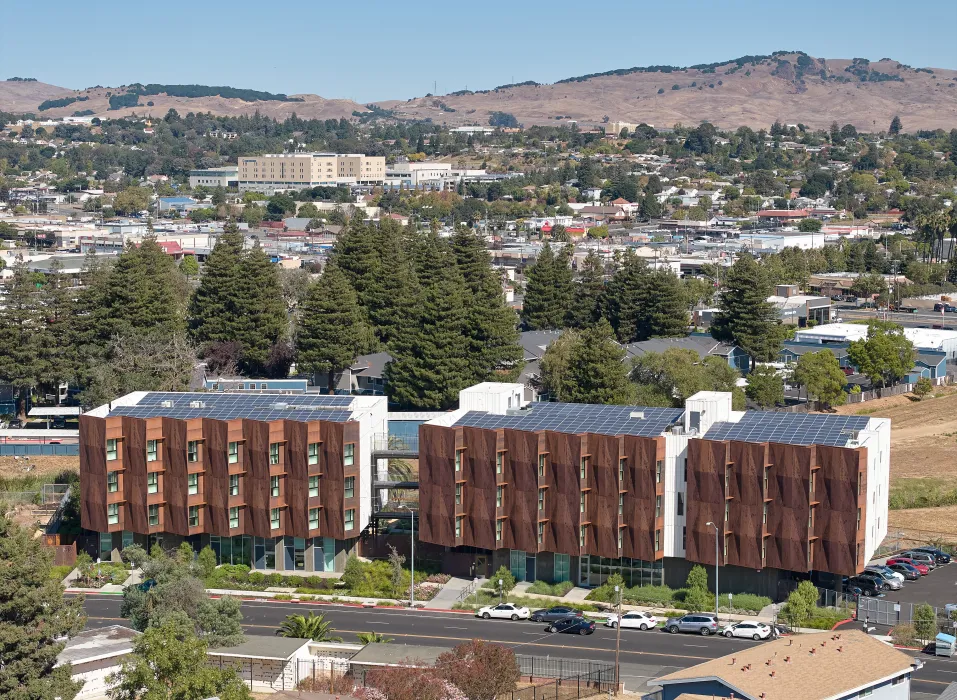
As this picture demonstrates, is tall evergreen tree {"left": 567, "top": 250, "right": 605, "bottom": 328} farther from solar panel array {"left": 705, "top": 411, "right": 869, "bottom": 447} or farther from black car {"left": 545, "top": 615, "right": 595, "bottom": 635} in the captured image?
black car {"left": 545, "top": 615, "right": 595, "bottom": 635}

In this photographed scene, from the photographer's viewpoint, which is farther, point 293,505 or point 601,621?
point 293,505

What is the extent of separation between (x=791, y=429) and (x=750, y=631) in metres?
9.59

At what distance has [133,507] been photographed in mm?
68562

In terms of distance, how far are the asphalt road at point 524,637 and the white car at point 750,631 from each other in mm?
359

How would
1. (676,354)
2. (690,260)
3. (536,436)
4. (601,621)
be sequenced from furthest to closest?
(690,260) < (676,354) < (536,436) < (601,621)

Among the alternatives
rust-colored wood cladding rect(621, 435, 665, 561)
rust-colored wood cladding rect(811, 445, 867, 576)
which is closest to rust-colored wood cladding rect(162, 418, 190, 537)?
rust-colored wood cladding rect(621, 435, 665, 561)

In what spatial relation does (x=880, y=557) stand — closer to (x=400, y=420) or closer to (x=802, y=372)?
(x=400, y=420)

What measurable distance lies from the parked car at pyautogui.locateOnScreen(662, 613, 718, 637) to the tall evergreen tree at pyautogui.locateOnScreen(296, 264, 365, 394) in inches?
1748

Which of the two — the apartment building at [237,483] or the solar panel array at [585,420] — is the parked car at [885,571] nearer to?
the solar panel array at [585,420]

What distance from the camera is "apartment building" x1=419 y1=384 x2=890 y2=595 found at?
61500mm

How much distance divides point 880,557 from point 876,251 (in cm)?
12381

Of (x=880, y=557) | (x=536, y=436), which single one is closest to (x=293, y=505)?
(x=536, y=436)

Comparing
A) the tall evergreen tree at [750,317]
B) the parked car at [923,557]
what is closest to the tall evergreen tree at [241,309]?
the tall evergreen tree at [750,317]

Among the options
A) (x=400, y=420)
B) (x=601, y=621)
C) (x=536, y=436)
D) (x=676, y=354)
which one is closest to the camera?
(x=601, y=621)
